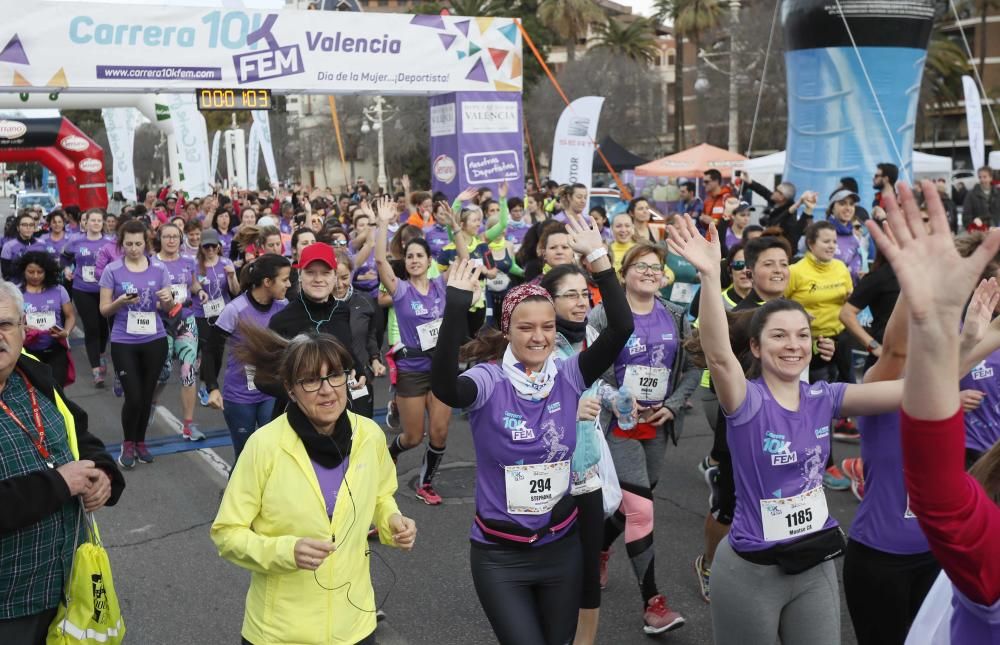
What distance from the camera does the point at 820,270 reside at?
723 cm

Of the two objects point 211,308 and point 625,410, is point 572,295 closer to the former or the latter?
point 625,410

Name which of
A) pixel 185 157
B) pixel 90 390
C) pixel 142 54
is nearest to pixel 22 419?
pixel 90 390

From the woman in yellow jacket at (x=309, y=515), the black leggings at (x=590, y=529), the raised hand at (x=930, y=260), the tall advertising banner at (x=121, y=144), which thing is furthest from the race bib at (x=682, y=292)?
the tall advertising banner at (x=121, y=144)

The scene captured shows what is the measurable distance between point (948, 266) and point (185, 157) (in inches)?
892

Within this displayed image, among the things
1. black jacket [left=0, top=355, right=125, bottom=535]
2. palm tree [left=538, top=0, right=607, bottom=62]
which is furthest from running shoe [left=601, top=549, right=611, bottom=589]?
palm tree [left=538, top=0, right=607, bottom=62]

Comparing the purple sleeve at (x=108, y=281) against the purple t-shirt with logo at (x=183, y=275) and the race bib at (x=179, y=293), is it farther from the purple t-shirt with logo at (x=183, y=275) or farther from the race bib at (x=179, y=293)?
the purple t-shirt with logo at (x=183, y=275)

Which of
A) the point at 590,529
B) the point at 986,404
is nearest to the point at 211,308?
the point at 590,529

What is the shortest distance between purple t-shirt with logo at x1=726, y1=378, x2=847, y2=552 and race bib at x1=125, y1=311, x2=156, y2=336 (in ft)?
18.4

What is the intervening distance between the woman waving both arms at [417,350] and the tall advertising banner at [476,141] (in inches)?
329

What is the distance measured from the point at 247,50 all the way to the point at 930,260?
1344 centimetres

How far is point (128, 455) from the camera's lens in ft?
25.3

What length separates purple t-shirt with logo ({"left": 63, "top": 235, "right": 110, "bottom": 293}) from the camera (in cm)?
1120

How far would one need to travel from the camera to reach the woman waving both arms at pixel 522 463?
3.55 meters

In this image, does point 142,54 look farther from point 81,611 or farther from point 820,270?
point 81,611
